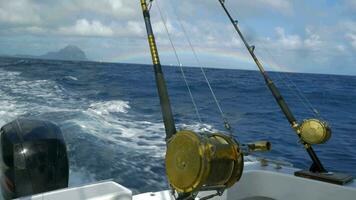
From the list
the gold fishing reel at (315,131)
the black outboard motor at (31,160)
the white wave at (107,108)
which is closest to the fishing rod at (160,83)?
the gold fishing reel at (315,131)

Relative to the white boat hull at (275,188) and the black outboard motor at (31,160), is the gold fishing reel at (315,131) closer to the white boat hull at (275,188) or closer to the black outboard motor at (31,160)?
the white boat hull at (275,188)

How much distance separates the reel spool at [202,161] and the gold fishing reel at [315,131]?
1369 millimetres

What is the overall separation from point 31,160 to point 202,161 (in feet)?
6.63

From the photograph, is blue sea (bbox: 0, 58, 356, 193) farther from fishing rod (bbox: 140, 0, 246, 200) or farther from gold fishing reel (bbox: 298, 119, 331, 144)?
fishing rod (bbox: 140, 0, 246, 200)

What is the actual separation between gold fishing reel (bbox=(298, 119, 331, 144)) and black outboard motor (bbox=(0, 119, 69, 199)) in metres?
1.84

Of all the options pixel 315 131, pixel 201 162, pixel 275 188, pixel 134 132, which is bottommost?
pixel 134 132

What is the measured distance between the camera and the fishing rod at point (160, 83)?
1.85 meters

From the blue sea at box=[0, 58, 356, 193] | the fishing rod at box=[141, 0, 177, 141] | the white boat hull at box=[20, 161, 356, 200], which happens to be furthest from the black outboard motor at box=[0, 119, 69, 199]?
the blue sea at box=[0, 58, 356, 193]

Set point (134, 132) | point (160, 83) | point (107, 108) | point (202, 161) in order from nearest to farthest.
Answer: point (202, 161)
point (160, 83)
point (134, 132)
point (107, 108)

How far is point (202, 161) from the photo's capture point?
1235 mm

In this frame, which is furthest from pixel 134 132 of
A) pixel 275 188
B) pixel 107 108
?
pixel 275 188

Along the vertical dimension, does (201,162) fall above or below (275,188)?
above

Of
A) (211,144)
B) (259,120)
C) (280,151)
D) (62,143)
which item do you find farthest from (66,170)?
(259,120)

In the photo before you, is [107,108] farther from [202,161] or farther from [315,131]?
[202,161]
